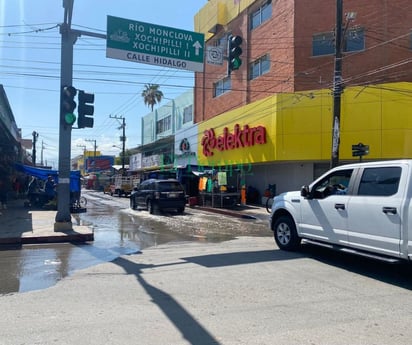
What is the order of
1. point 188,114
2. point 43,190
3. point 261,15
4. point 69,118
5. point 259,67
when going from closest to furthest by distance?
point 69,118 < point 43,190 < point 261,15 < point 259,67 < point 188,114

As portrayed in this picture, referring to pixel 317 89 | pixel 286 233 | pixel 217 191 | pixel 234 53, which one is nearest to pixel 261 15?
pixel 317 89

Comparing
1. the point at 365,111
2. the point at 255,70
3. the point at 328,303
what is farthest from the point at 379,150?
the point at 328,303

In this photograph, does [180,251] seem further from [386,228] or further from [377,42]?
[377,42]

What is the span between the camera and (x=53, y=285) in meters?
7.20

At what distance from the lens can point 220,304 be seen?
601 cm

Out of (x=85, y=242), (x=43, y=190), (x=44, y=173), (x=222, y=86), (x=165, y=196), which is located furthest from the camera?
(x=222, y=86)

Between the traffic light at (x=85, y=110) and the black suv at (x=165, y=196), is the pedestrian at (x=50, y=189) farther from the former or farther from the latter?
the traffic light at (x=85, y=110)

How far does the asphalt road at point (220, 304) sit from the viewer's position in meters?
4.82

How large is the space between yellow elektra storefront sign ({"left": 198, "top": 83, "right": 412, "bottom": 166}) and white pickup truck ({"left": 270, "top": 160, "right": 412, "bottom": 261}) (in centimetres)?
1302

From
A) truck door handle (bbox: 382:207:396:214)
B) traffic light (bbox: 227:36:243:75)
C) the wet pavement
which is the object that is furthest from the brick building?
truck door handle (bbox: 382:207:396:214)

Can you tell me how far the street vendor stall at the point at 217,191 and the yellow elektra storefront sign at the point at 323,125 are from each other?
74.2 inches

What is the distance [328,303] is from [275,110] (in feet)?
60.2

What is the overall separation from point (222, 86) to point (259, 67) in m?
5.90

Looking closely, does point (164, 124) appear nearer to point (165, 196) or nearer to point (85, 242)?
point (165, 196)
